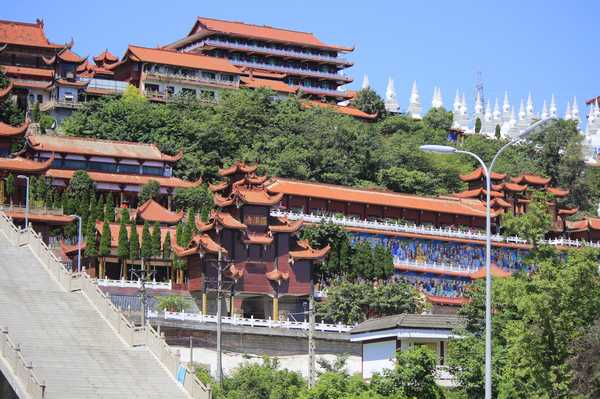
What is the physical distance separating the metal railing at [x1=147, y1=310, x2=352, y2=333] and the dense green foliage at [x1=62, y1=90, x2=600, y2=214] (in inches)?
836

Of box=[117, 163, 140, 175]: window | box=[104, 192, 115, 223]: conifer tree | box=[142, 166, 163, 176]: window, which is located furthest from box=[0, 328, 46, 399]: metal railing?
box=[142, 166, 163, 176]: window

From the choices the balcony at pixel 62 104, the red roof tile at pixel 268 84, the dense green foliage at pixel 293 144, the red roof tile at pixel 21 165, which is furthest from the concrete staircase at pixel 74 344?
the red roof tile at pixel 268 84

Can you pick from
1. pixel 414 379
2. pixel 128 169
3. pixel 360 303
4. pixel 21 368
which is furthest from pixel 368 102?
pixel 21 368

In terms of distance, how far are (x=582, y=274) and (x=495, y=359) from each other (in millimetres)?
5472

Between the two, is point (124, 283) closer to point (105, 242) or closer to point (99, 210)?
point (105, 242)

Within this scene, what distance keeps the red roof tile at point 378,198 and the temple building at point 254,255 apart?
31.0 feet

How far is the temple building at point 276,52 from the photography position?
131 meters

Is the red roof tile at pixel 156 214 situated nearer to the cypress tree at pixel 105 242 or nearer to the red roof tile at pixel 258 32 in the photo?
the cypress tree at pixel 105 242

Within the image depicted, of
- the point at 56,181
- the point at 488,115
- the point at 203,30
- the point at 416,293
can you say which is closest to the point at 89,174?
the point at 56,181

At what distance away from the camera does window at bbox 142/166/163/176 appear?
9706 centimetres

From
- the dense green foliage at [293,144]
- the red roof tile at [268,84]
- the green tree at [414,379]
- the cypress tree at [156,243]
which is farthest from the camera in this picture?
the red roof tile at [268,84]

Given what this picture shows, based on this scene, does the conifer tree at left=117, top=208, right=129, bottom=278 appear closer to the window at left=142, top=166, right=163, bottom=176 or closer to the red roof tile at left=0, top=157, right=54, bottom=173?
the red roof tile at left=0, top=157, right=54, bottom=173

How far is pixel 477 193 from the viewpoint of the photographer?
104 metres

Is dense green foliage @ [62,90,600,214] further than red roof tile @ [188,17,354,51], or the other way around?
red roof tile @ [188,17,354,51]
